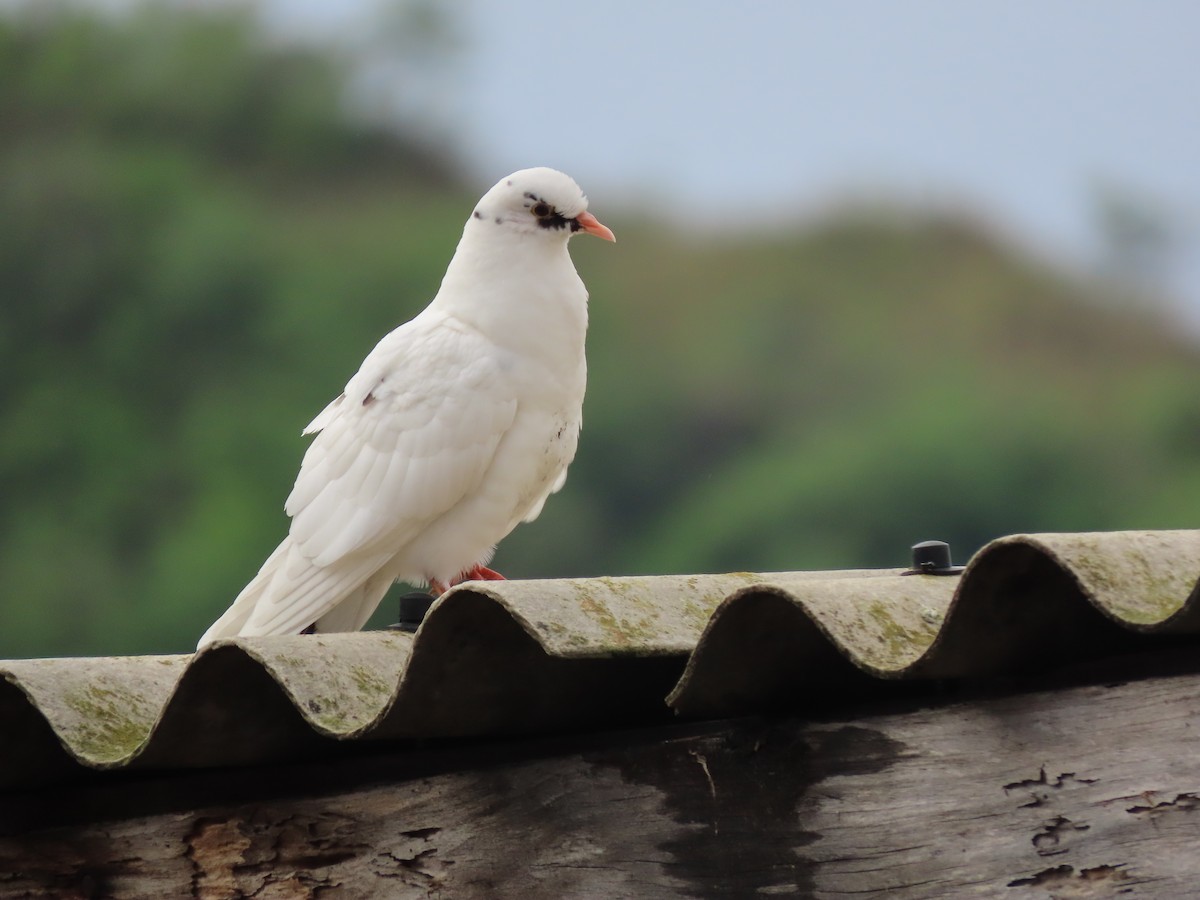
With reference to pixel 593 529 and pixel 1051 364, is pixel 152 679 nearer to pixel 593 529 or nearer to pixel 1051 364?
pixel 593 529

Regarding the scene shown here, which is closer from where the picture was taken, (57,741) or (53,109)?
(57,741)

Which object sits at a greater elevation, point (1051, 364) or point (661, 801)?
point (1051, 364)

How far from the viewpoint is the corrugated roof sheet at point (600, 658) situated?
201cm

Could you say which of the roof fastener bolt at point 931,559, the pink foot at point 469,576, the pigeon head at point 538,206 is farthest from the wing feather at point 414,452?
the roof fastener bolt at point 931,559

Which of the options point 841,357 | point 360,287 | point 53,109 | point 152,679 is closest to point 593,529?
point 360,287

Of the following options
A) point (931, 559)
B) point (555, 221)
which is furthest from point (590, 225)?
point (931, 559)

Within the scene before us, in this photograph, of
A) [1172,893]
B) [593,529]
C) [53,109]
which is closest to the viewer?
[1172,893]

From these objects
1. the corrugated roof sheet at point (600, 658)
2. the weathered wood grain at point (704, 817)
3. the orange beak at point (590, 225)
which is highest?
the orange beak at point (590, 225)

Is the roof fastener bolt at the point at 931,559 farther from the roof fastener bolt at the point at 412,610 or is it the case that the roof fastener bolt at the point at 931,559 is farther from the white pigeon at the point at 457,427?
the white pigeon at the point at 457,427

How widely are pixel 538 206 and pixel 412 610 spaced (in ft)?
5.18

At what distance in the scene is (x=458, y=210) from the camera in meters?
35.1

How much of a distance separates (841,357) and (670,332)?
3.62 m

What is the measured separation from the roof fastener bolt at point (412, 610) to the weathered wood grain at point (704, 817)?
0.78 feet

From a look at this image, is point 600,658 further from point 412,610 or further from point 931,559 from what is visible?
point 931,559
